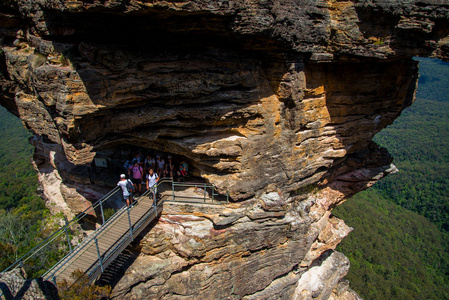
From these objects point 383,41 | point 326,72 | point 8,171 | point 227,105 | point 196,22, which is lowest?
point 8,171

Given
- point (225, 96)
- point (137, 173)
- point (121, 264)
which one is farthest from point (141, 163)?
point (225, 96)

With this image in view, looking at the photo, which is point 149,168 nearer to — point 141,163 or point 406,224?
point 141,163

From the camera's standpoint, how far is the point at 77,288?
25.4ft

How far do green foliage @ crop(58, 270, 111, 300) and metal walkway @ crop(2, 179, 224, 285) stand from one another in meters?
0.28

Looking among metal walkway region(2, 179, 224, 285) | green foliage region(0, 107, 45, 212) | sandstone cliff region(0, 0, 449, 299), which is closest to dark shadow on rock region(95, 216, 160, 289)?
sandstone cliff region(0, 0, 449, 299)

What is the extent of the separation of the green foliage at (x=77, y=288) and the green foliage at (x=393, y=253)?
1416 inches

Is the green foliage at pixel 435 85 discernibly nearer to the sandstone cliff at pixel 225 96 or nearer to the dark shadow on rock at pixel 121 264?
the sandstone cliff at pixel 225 96

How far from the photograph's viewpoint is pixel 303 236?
532 inches

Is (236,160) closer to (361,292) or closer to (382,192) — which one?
(361,292)

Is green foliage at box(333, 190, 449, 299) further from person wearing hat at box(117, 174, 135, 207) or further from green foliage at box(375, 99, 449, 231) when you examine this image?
person wearing hat at box(117, 174, 135, 207)

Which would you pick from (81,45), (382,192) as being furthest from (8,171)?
(382,192)

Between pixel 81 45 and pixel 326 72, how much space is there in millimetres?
9903

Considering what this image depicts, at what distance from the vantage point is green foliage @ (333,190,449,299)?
37938 millimetres

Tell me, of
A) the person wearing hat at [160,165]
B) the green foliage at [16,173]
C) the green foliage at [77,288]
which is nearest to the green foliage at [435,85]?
the person wearing hat at [160,165]
